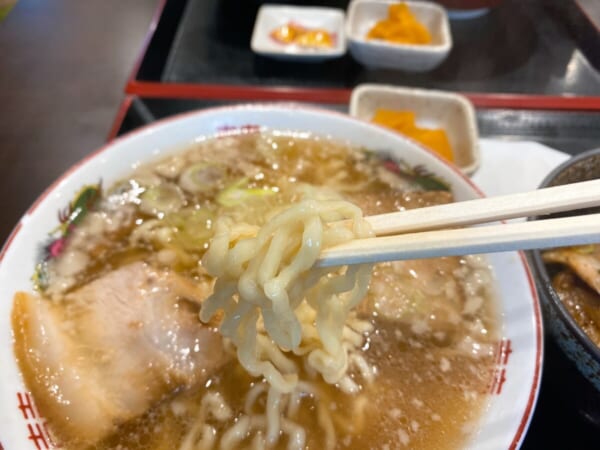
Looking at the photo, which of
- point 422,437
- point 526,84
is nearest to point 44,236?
point 422,437

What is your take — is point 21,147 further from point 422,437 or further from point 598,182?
point 598,182

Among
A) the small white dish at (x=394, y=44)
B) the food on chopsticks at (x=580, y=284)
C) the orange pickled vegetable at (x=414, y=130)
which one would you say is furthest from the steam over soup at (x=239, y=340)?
the small white dish at (x=394, y=44)

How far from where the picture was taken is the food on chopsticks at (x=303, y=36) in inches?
101

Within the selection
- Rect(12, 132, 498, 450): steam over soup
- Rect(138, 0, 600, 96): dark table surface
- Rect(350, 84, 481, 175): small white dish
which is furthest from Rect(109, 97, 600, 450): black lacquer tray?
Rect(12, 132, 498, 450): steam over soup

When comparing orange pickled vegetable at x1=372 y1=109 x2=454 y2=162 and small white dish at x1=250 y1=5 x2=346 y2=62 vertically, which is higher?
small white dish at x1=250 y1=5 x2=346 y2=62

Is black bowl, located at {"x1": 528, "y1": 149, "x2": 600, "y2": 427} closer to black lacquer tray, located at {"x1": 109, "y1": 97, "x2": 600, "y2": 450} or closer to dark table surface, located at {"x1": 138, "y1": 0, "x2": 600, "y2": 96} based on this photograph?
black lacquer tray, located at {"x1": 109, "y1": 97, "x2": 600, "y2": 450}

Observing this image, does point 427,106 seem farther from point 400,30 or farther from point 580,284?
point 580,284

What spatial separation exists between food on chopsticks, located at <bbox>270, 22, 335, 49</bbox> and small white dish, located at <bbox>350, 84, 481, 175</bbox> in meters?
0.57

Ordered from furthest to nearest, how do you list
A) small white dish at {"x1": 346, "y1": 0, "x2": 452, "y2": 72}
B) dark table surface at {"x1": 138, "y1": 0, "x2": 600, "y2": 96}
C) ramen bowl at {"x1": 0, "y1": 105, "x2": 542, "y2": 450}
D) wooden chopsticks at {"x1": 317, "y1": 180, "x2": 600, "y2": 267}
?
dark table surface at {"x1": 138, "y1": 0, "x2": 600, "y2": 96}, small white dish at {"x1": 346, "y1": 0, "x2": 452, "y2": 72}, ramen bowl at {"x1": 0, "y1": 105, "x2": 542, "y2": 450}, wooden chopsticks at {"x1": 317, "y1": 180, "x2": 600, "y2": 267}

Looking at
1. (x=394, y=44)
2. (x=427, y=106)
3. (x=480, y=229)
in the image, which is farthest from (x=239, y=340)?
(x=394, y=44)

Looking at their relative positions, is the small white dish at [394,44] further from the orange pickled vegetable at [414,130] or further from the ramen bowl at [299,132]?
the ramen bowl at [299,132]

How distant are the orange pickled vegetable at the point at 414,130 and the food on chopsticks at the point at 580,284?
25.9 inches

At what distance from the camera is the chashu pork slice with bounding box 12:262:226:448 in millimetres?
1111

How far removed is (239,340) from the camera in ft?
3.73
